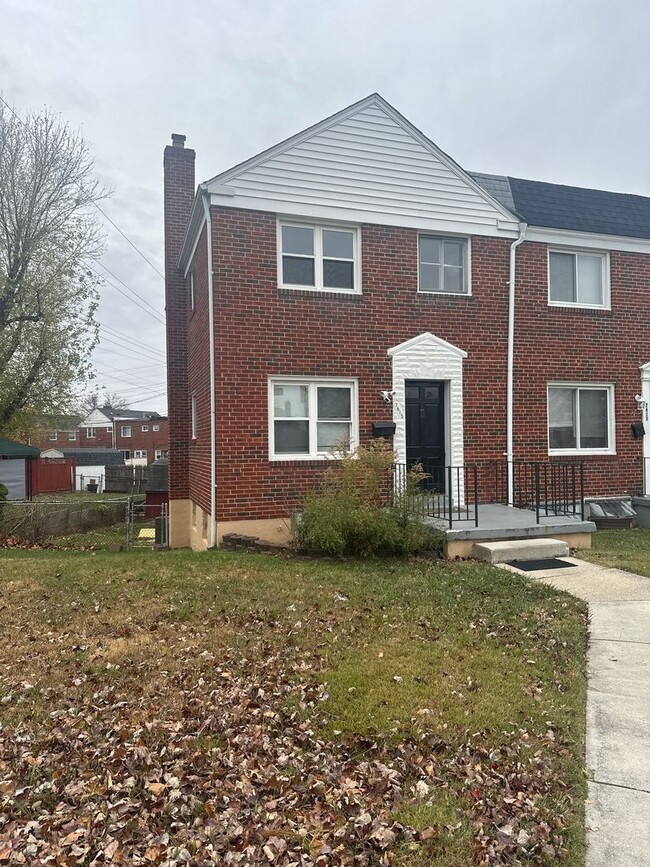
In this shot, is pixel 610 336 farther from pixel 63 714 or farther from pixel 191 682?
pixel 63 714

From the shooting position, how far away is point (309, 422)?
9953mm

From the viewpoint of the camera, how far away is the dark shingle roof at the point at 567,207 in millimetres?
11547

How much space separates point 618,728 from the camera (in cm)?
344

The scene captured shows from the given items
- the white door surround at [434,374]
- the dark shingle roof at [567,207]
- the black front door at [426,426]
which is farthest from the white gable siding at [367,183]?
the black front door at [426,426]

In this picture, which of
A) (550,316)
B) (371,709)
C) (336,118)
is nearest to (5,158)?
(336,118)

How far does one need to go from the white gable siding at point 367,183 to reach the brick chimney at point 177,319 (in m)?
3.86

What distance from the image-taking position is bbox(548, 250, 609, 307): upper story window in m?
11.6

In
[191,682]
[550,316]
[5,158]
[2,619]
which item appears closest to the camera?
[191,682]

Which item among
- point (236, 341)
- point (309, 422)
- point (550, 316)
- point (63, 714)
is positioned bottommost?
point (63, 714)

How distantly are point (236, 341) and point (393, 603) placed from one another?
17.8 ft

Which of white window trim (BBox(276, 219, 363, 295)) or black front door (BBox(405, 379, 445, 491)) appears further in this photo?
black front door (BBox(405, 379, 445, 491))

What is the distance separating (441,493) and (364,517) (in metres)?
3.46

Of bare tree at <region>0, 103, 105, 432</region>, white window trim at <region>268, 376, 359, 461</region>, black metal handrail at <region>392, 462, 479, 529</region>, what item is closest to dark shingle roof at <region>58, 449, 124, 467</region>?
bare tree at <region>0, 103, 105, 432</region>

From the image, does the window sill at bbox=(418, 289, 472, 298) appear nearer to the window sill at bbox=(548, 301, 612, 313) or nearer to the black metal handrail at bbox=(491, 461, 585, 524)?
the window sill at bbox=(548, 301, 612, 313)
